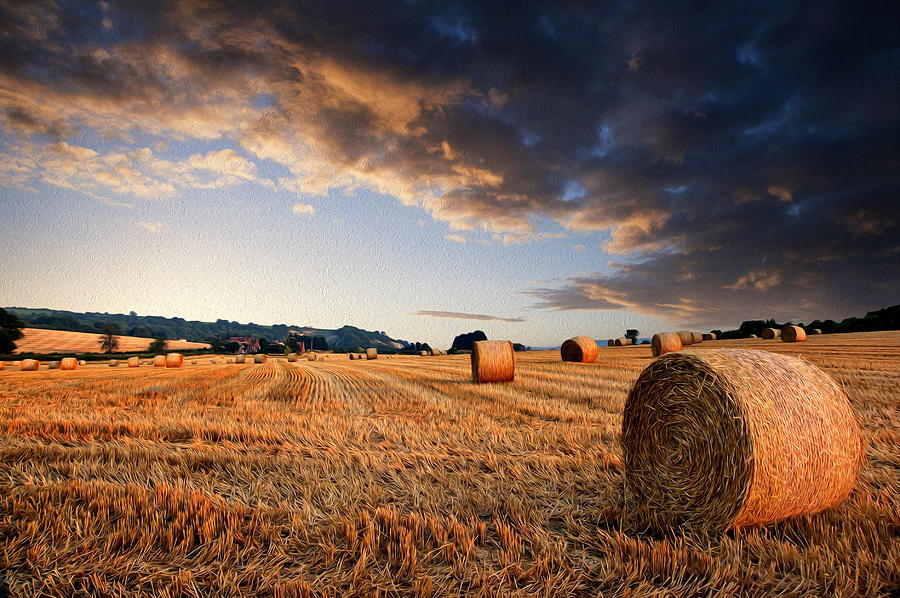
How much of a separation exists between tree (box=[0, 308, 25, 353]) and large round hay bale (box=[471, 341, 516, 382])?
166 ft

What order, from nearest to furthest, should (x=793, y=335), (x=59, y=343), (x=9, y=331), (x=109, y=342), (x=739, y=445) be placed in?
(x=739, y=445) → (x=793, y=335) → (x=9, y=331) → (x=59, y=343) → (x=109, y=342)

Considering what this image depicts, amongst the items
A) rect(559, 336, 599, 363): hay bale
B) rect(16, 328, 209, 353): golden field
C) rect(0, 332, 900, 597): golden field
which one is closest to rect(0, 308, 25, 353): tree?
rect(16, 328, 209, 353): golden field

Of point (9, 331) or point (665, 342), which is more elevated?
point (665, 342)

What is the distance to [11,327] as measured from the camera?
4159cm

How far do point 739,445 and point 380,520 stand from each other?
2767 millimetres

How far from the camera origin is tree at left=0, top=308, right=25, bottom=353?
127ft

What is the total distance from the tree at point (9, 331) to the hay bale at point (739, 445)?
185ft

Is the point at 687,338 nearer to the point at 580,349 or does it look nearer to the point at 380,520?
the point at 580,349

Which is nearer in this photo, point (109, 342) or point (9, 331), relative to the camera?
point (9, 331)

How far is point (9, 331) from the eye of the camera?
132 ft

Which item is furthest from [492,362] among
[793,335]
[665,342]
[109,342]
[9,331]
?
[109,342]

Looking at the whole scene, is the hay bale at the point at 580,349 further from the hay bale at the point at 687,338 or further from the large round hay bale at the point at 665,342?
the hay bale at the point at 687,338

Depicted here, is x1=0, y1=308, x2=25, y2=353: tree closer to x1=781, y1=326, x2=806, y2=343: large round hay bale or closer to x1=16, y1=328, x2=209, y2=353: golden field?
x1=16, y1=328, x2=209, y2=353: golden field

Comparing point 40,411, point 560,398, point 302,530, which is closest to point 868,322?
point 560,398
